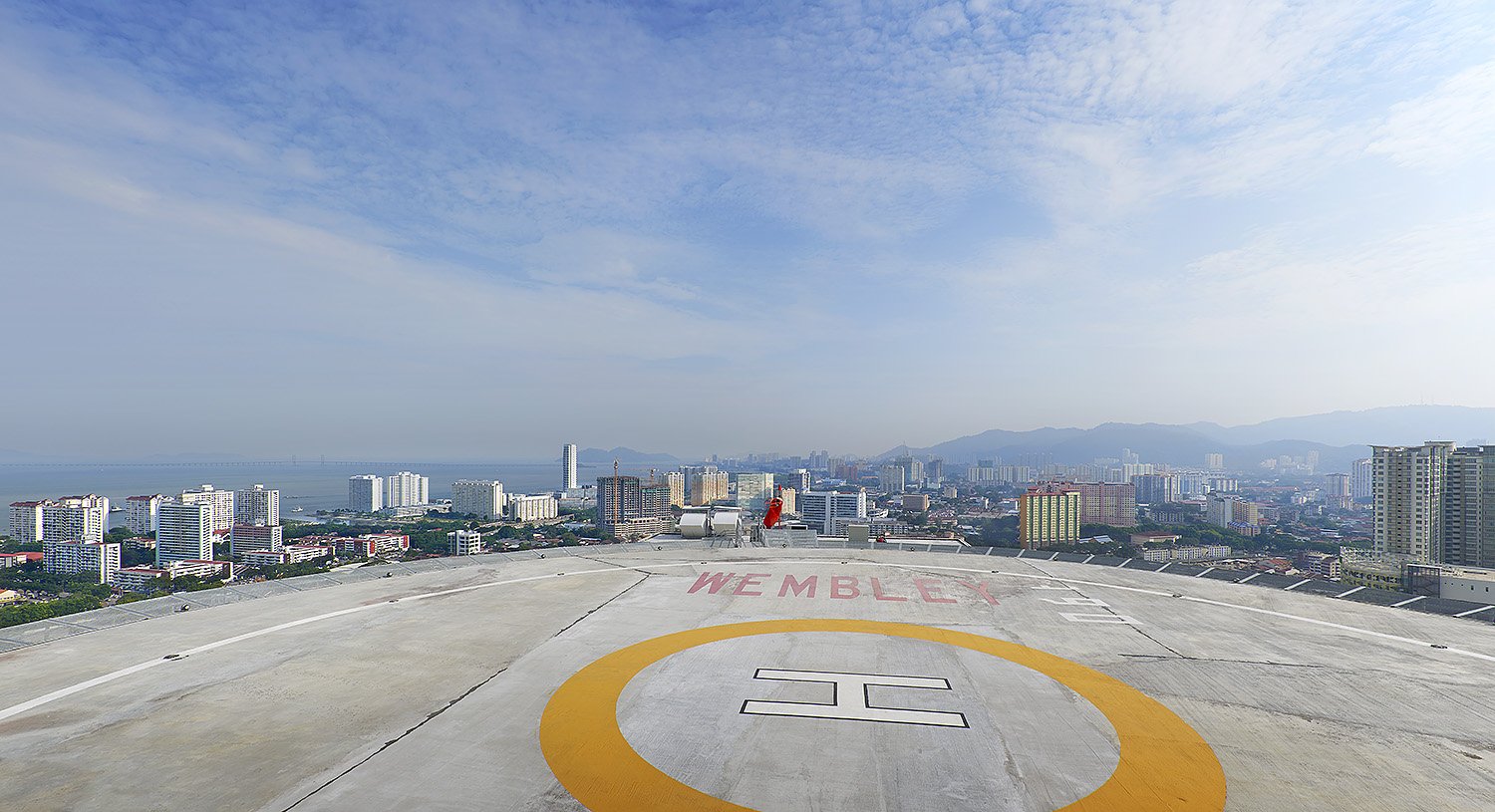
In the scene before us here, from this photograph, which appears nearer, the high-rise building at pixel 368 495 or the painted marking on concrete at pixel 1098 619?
the painted marking on concrete at pixel 1098 619

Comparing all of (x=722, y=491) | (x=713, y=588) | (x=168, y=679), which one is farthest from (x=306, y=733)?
(x=722, y=491)

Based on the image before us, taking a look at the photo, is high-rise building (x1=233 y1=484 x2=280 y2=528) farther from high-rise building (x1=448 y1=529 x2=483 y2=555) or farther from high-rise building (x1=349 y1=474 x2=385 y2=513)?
high-rise building (x1=349 y1=474 x2=385 y2=513)

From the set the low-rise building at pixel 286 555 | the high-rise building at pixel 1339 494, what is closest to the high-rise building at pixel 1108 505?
the high-rise building at pixel 1339 494

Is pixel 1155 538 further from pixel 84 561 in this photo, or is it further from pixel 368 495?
pixel 368 495

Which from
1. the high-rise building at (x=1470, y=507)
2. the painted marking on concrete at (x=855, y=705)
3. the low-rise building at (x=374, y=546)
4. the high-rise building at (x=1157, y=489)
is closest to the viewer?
the painted marking on concrete at (x=855, y=705)

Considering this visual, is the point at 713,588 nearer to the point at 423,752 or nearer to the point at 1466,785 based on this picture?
the point at 423,752

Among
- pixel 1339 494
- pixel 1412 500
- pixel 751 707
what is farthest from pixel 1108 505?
pixel 751 707

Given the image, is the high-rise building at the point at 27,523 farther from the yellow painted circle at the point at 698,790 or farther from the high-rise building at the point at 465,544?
the yellow painted circle at the point at 698,790
